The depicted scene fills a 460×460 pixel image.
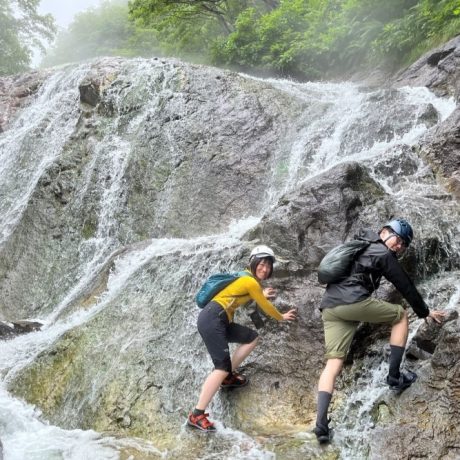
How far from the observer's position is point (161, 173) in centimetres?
1440

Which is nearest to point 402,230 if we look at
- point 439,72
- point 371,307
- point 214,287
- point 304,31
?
point 371,307

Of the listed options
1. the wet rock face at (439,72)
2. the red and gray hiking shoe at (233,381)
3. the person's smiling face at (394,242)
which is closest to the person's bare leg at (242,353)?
the red and gray hiking shoe at (233,381)

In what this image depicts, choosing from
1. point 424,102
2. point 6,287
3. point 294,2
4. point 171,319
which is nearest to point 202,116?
point 424,102

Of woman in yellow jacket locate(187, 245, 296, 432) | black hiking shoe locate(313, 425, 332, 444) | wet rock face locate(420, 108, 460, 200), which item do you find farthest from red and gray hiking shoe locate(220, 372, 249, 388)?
wet rock face locate(420, 108, 460, 200)

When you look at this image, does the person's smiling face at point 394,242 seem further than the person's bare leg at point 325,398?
Yes

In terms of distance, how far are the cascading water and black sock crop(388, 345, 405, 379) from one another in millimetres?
415

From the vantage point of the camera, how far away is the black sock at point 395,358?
5441mm

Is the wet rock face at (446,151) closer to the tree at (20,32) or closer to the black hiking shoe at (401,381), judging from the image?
the black hiking shoe at (401,381)

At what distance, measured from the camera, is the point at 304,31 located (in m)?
22.4

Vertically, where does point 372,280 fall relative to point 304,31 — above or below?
below

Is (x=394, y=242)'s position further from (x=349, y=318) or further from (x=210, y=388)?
(x=210, y=388)

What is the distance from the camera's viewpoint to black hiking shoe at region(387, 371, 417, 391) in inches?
217

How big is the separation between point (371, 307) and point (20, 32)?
33.3m

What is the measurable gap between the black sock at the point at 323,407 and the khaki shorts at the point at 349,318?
1.39 feet
